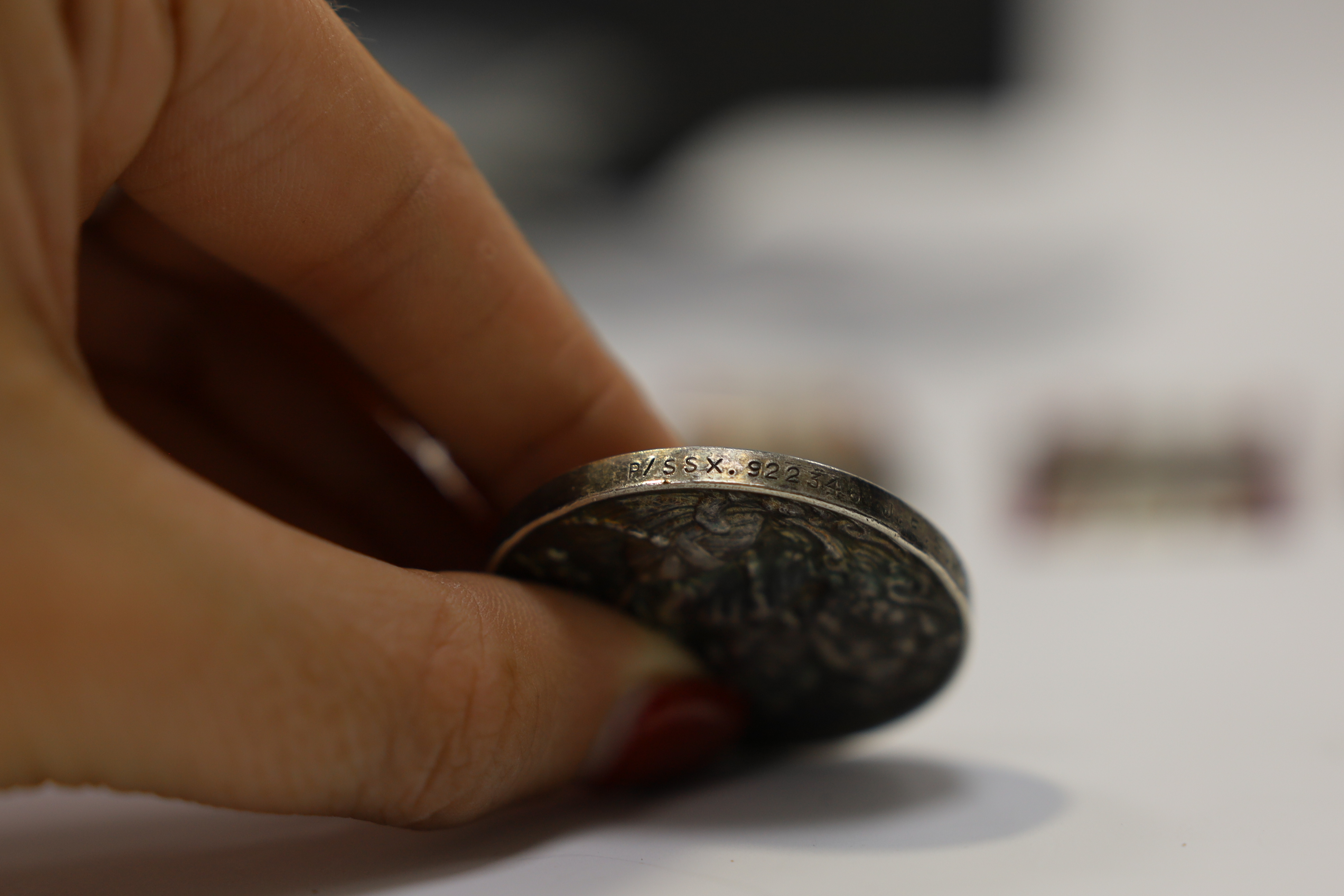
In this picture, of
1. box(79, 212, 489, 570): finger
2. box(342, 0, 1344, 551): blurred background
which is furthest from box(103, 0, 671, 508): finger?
box(342, 0, 1344, 551): blurred background

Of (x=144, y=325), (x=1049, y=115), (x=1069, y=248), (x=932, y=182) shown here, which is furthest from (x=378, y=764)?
(x=1049, y=115)

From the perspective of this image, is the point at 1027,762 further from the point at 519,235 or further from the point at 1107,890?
the point at 519,235

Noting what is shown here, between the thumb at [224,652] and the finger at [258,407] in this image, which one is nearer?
the thumb at [224,652]

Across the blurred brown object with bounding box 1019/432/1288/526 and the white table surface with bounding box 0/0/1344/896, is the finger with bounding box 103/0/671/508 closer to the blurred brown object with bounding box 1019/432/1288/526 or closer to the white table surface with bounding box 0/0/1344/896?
the white table surface with bounding box 0/0/1344/896

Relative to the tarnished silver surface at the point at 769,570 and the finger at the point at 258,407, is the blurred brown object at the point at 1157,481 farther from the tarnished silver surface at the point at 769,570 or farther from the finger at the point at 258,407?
the finger at the point at 258,407

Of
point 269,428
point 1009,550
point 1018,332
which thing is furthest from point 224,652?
point 1018,332

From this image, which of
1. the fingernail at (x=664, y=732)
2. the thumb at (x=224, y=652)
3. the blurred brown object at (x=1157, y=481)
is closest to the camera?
the thumb at (x=224, y=652)

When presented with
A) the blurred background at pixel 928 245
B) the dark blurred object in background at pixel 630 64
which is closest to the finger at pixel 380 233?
the blurred background at pixel 928 245

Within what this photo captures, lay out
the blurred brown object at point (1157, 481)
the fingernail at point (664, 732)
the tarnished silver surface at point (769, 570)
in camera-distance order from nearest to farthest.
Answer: the tarnished silver surface at point (769, 570), the fingernail at point (664, 732), the blurred brown object at point (1157, 481)
